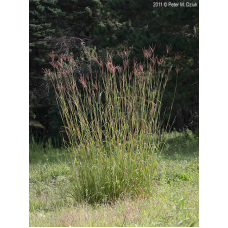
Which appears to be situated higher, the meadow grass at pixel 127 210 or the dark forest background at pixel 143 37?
the dark forest background at pixel 143 37

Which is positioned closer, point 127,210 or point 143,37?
point 127,210

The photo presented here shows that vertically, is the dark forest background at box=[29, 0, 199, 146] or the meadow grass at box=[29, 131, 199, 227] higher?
the dark forest background at box=[29, 0, 199, 146]

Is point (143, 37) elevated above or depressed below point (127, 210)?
above

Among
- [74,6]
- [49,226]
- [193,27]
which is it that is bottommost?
[49,226]

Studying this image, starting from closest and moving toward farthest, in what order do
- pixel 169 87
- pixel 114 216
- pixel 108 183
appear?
pixel 114 216, pixel 108 183, pixel 169 87

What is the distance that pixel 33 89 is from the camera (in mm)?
10492

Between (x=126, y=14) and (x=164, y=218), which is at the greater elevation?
(x=126, y=14)

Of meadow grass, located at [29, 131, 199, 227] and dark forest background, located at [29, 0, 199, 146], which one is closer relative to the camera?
meadow grass, located at [29, 131, 199, 227]

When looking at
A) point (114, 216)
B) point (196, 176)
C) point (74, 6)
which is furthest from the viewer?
point (74, 6)

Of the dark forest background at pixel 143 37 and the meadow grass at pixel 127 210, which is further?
the dark forest background at pixel 143 37

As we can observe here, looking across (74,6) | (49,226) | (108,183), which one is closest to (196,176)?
(108,183)

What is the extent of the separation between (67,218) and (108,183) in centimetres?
58
